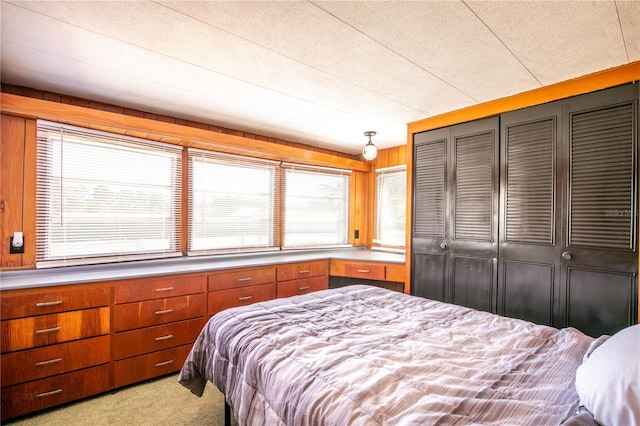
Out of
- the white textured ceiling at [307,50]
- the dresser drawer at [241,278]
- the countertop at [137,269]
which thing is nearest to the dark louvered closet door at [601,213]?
the white textured ceiling at [307,50]

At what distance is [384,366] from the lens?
1.27m

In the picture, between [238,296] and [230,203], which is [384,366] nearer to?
[238,296]

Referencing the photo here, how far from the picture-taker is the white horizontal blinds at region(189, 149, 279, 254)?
327 cm

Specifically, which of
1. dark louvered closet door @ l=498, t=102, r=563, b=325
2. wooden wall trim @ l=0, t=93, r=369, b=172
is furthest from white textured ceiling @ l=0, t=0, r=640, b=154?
dark louvered closet door @ l=498, t=102, r=563, b=325

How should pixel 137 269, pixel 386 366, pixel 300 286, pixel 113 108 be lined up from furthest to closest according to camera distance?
pixel 300 286 < pixel 113 108 < pixel 137 269 < pixel 386 366

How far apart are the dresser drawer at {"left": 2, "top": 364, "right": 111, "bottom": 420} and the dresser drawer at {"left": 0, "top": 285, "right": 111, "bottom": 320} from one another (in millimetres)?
467

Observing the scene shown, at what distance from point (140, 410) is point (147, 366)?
41 cm

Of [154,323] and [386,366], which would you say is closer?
[386,366]

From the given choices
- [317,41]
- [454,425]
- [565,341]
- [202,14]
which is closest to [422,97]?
[317,41]

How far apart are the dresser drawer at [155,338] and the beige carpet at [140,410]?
11.4 inches

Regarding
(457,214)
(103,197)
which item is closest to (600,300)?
(457,214)

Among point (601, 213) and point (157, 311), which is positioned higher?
point (601, 213)

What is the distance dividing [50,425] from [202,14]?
8.75 ft

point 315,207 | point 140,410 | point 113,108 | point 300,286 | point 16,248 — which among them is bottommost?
point 140,410
